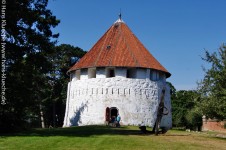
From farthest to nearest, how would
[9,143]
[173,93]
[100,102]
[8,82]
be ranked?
[173,93] < [100,102] < [8,82] < [9,143]

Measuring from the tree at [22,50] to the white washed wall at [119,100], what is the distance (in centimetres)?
1301

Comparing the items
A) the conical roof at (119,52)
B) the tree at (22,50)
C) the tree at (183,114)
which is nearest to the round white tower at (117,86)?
the conical roof at (119,52)

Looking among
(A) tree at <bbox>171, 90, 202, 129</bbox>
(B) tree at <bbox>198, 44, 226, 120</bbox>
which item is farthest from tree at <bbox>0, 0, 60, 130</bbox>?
(A) tree at <bbox>171, 90, 202, 129</bbox>

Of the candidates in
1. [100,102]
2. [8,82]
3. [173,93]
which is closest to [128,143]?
[8,82]

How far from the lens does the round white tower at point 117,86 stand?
33.6 m

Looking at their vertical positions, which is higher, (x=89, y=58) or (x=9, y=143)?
(x=89, y=58)

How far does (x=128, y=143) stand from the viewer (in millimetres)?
14977

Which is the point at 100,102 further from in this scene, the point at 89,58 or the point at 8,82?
the point at 8,82

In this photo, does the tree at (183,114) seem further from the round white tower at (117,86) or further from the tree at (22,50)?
the tree at (22,50)

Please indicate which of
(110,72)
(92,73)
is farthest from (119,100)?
(92,73)

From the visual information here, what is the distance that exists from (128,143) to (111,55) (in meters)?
20.2

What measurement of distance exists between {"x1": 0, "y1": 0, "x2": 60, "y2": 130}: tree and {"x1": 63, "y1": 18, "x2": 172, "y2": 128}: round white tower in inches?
512

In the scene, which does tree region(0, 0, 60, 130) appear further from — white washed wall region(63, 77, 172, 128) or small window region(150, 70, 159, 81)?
small window region(150, 70, 159, 81)

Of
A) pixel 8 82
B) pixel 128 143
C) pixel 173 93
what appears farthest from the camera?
pixel 173 93
